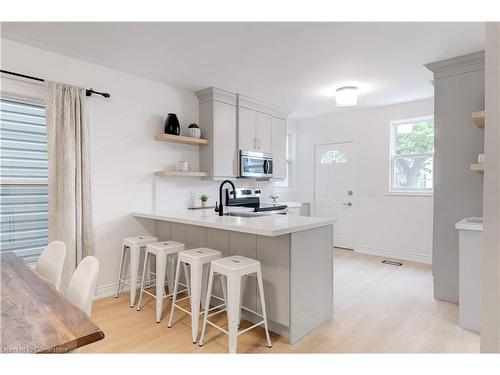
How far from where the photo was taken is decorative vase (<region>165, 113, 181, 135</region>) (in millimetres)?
3472

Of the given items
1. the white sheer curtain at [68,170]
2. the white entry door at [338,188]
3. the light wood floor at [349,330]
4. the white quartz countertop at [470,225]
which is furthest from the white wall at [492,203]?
the white entry door at [338,188]

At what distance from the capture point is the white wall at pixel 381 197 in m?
4.42

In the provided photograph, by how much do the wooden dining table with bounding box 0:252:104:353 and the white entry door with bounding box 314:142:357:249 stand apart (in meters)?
4.65

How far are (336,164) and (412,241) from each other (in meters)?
1.75

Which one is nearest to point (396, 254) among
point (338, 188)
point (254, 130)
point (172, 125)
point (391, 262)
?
point (391, 262)

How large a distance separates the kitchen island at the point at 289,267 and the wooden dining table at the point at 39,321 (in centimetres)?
119

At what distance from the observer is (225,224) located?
91.5 inches

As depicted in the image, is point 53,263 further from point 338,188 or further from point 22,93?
point 338,188

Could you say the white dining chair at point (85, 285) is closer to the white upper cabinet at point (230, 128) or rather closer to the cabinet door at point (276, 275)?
the cabinet door at point (276, 275)

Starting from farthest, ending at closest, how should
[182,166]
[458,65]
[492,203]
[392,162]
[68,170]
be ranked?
1. [392,162]
2. [182,166]
3. [458,65]
4. [68,170]
5. [492,203]

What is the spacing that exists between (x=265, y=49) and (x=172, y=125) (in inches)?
55.7

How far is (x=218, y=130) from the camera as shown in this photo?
12.8 ft
